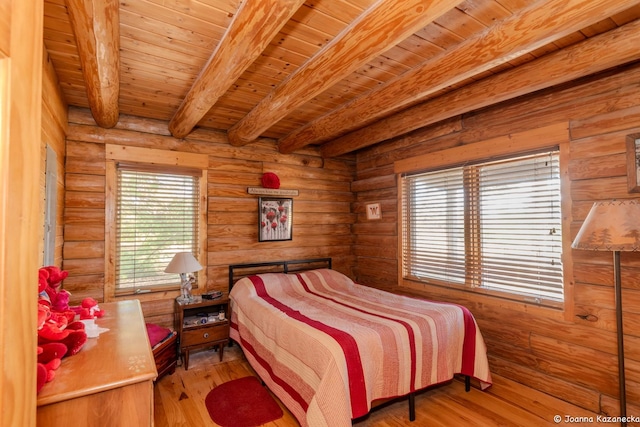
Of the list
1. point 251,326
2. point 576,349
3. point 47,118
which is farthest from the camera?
point 251,326

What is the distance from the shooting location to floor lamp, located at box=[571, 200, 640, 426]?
185 cm

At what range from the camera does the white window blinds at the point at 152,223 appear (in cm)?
312

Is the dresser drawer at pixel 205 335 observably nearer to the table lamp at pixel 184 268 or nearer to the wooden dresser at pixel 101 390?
the table lamp at pixel 184 268

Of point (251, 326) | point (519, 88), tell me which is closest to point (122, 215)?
point (251, 326)

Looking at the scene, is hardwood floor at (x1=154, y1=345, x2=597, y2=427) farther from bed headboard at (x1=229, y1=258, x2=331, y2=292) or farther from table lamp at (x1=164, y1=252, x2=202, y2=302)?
bed headboard at (x1=229, y1=258, x2=331, y2=292)

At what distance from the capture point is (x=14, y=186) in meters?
0.73

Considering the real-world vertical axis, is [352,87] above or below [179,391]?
above

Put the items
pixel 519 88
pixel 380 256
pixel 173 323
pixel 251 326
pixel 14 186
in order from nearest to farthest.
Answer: pixel 14 186 < pixel 519 88 < pixel 251 326 < pixel 173 323 < pixel 380 256

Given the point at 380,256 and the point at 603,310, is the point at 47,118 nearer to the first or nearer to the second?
the point at 380,256

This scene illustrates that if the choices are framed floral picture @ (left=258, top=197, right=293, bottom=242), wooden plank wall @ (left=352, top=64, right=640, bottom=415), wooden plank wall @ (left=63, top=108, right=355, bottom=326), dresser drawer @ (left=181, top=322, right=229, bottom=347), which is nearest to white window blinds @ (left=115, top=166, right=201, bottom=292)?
wooden plank wall @ (left=63, top=108, right=355, bottom=326)

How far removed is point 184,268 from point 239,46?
206 centimetres

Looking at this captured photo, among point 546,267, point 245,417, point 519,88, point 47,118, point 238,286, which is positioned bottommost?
point 245,417

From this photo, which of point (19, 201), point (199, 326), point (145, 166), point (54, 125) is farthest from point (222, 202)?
point (19, 201)

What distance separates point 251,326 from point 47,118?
215cm
